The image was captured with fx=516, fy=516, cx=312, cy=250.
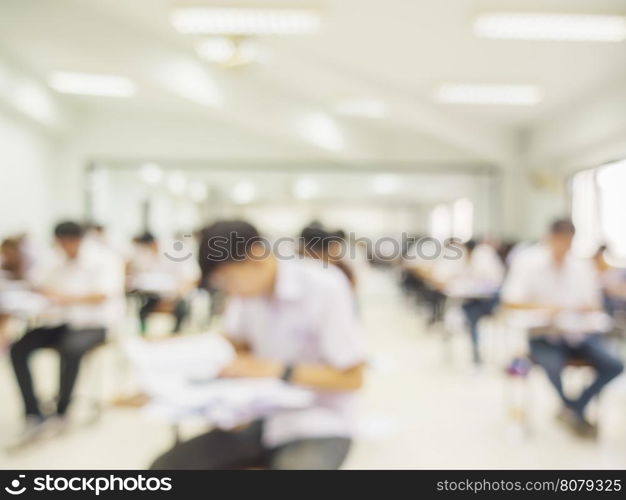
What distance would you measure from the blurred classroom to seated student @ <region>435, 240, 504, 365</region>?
26 mm

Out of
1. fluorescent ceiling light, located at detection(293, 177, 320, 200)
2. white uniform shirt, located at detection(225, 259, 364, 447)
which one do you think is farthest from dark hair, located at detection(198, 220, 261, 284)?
fluorescent ceiling light, located at detection(293, 177, 320, 200)

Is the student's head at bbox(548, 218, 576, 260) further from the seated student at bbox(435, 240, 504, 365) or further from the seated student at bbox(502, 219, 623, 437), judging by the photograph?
the seated student at bbox(435, 240, 504, 365)

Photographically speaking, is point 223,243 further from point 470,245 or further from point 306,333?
point 470,245

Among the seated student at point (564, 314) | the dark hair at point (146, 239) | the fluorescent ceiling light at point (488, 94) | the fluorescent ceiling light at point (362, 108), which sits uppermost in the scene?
the fluorescent ceiling light at point (362, 108)

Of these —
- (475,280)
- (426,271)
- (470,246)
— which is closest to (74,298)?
(475,280)

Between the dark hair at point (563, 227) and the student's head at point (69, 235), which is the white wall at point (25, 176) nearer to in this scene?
the student's head at point (69, 235)

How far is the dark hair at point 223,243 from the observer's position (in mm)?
1313

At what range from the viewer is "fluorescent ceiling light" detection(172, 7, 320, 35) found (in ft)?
11.6

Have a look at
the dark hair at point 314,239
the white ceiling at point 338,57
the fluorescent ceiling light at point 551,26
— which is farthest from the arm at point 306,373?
the fluorescent ceiling light at point 551,26

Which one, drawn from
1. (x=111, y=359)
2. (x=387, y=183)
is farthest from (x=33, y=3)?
(x=387, y=183)

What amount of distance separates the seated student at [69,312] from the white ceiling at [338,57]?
1882mm

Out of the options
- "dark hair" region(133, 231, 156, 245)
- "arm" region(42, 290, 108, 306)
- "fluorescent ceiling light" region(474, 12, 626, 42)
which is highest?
"fluorescent ceiling light" region(474, 12, 626, 42)

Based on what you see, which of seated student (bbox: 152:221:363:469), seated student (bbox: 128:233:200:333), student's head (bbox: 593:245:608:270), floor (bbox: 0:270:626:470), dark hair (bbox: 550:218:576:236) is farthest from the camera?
student's head (bbox: 593:245:608:270)

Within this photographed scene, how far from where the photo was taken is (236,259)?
1.36 meters
